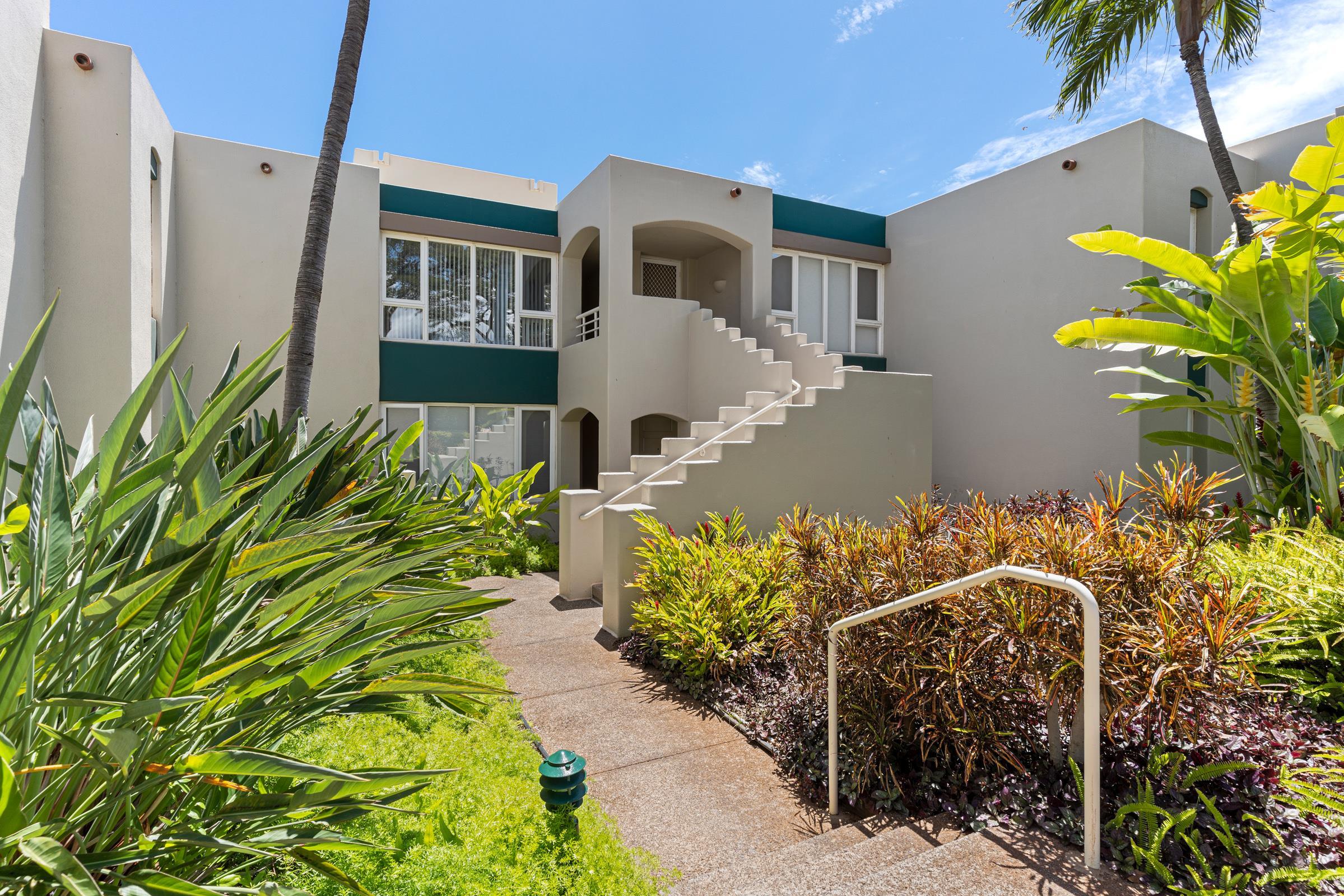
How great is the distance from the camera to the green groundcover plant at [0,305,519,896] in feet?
3.87

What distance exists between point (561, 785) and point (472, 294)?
10804 mm

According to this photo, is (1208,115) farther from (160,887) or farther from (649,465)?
(160,887)

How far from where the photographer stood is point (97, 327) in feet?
22.5

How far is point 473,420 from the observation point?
40.1 ft

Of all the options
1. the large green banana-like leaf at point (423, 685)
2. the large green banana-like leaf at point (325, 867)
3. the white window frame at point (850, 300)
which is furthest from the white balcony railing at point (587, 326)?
the large green banana-like leaf at point (325, 867)

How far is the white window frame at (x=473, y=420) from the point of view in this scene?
38.2ft

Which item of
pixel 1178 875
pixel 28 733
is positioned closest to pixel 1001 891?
pixel 1178 875

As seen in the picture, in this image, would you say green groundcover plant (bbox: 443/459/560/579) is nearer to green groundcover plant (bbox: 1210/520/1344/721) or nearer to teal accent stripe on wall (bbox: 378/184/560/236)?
teal accent stripe on wall (bbox: 378/184/560/236)

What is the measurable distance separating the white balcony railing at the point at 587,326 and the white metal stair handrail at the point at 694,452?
4.10 m

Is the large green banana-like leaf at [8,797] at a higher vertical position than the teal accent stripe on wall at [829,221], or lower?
lower

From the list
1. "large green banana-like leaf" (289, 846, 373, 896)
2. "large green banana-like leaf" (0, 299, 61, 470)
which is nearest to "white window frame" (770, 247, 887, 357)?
"large green banana-like leaf" (289, 846, 373, 896)

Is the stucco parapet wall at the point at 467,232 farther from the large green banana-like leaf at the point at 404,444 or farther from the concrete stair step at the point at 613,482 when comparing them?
the large green banana-like leaf at the point at 404,444

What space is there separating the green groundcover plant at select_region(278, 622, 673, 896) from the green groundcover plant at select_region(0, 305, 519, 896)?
35 centimetres

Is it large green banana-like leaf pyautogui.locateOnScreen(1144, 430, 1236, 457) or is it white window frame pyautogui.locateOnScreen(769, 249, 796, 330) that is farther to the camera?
white window frame pyautogui.locateOnScreen(769, 249, 796, 330)
